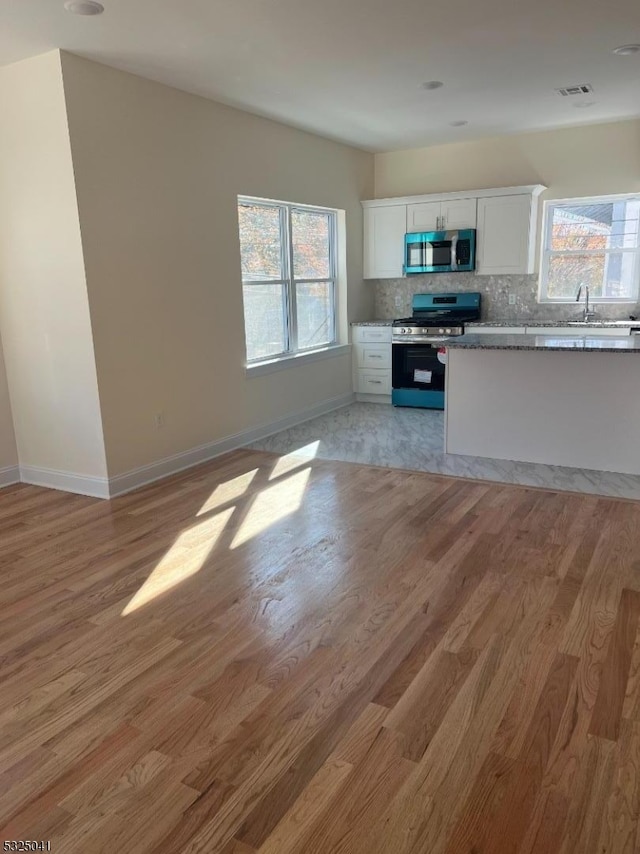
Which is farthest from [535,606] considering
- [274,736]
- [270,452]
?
[270,452]

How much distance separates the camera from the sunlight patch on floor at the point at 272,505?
11.7 ft

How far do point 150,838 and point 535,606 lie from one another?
69.2 inches

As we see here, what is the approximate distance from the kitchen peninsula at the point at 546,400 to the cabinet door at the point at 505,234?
6.26ft

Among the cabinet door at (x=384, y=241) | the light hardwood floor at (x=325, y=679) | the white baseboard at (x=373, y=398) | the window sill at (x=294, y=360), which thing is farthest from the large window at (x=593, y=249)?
the light hardwood floor at (x=325, y=679)

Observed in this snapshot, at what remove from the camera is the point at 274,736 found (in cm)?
196

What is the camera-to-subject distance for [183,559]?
3246mm

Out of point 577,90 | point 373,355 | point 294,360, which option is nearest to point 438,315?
point 373,355

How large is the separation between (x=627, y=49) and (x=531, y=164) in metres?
2.54

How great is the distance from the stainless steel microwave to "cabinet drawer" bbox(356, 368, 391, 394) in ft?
3.84

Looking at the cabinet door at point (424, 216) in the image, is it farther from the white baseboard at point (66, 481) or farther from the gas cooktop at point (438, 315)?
the white baseboard at point (66, 481)

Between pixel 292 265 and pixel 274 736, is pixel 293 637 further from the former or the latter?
pixel 292 265

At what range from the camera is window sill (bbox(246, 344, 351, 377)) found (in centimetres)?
557

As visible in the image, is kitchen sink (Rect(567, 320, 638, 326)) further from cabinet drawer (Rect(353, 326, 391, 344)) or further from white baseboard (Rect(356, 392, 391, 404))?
white baseboard (Rect(356, 392, 391, 404))

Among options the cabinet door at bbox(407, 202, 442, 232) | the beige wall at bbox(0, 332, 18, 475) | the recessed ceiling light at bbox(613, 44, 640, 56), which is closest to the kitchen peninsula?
the recessed ceiling light at bbox(613, 44, 640, 56)
